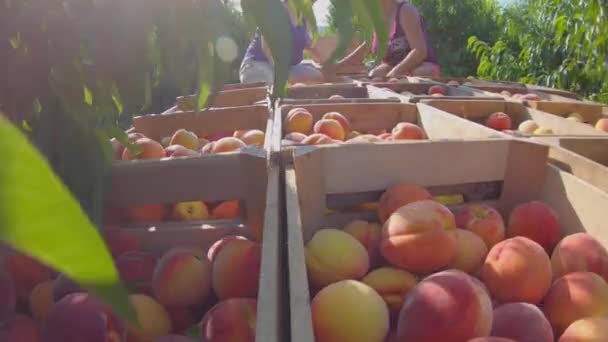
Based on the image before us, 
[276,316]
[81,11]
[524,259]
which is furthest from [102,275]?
[524,259]

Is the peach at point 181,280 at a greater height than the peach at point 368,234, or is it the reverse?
the peach at point 368,234

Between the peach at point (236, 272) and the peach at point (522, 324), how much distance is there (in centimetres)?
36

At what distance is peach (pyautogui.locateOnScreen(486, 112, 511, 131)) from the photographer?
163 cm

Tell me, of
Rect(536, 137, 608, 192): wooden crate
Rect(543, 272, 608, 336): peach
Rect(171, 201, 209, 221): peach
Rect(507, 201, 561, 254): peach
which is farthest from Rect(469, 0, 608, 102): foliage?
Rect(171, 201, 209, 221): peach

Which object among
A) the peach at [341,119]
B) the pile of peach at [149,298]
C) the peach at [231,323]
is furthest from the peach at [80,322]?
the peach at [341,119]

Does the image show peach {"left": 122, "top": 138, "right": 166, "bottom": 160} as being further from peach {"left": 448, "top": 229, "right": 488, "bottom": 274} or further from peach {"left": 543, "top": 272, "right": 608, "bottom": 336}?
peach {"left": 543, "top": 272, "right": 608, "bottom": 336}

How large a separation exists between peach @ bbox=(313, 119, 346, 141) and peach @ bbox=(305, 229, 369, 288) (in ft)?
2.15

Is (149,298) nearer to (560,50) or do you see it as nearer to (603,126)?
(603,126)

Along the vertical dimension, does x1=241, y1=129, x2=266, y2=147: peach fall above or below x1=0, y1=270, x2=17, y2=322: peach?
above

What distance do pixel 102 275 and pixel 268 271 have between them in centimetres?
41

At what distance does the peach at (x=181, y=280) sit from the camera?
772 mm

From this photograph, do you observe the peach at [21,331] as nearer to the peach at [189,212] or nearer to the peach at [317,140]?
the peach at [189,212]

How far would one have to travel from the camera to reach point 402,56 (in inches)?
128

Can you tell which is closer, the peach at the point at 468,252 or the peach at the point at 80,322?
the peach at the point at 80,322
